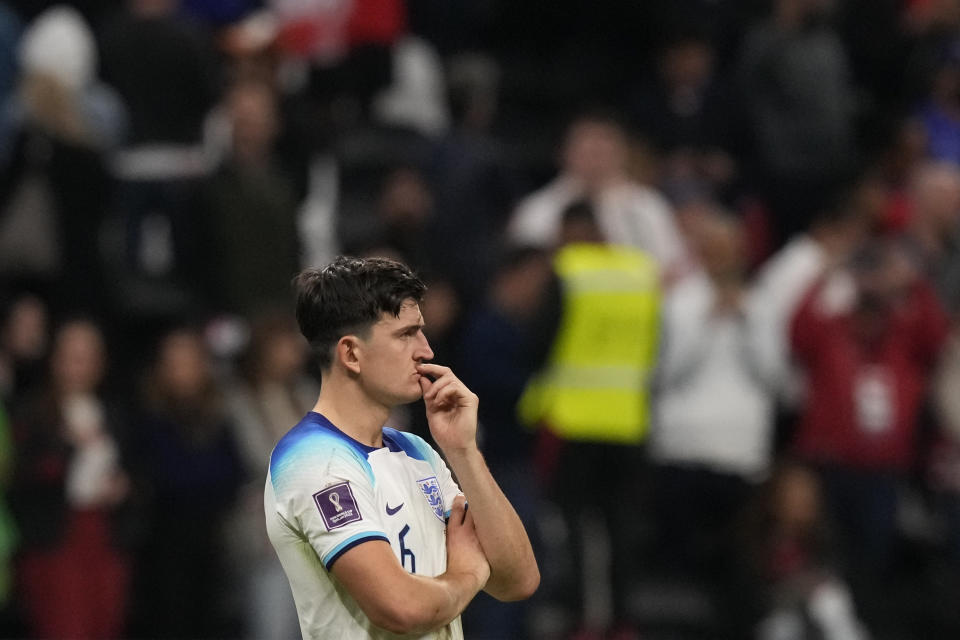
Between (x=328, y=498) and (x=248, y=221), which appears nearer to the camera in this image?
(x=328, y=498)

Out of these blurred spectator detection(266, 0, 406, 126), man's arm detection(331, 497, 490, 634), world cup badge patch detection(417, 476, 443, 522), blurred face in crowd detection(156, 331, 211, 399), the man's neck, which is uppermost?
blurred spectator detection(266, 0, 406, 126)

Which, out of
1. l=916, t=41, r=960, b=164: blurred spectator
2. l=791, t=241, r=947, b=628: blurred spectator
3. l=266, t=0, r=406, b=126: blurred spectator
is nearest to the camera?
l=791, t=241, r=947, b=628: blurred spectator

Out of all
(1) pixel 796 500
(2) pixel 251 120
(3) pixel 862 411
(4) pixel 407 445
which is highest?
(2) pixel 251 120

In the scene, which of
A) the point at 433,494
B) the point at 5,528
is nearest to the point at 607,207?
the point at 5,528

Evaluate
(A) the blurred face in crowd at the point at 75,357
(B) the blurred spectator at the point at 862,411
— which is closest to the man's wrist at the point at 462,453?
(A) the blurred face in crowd at the point at 75,357

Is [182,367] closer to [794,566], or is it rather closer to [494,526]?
[794,566]

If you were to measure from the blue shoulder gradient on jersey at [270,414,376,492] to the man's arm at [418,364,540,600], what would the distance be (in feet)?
0.64

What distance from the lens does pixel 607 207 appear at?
35.8ft

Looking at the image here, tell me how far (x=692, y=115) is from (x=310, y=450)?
872 centimetres

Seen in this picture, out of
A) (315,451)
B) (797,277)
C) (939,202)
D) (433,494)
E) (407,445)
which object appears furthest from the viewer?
(939,202)

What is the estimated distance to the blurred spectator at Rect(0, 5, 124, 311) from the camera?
33.3 ft

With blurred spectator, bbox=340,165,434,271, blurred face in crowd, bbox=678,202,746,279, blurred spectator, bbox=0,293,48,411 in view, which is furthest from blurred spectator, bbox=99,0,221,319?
blurred face in crowd, bbox=678,202,746,279

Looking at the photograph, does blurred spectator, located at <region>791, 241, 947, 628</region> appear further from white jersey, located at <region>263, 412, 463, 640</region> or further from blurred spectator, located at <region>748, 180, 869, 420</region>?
white jersey, located at <region>263, 412, 463, 640</region>

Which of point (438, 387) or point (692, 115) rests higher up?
point (692, 115)
